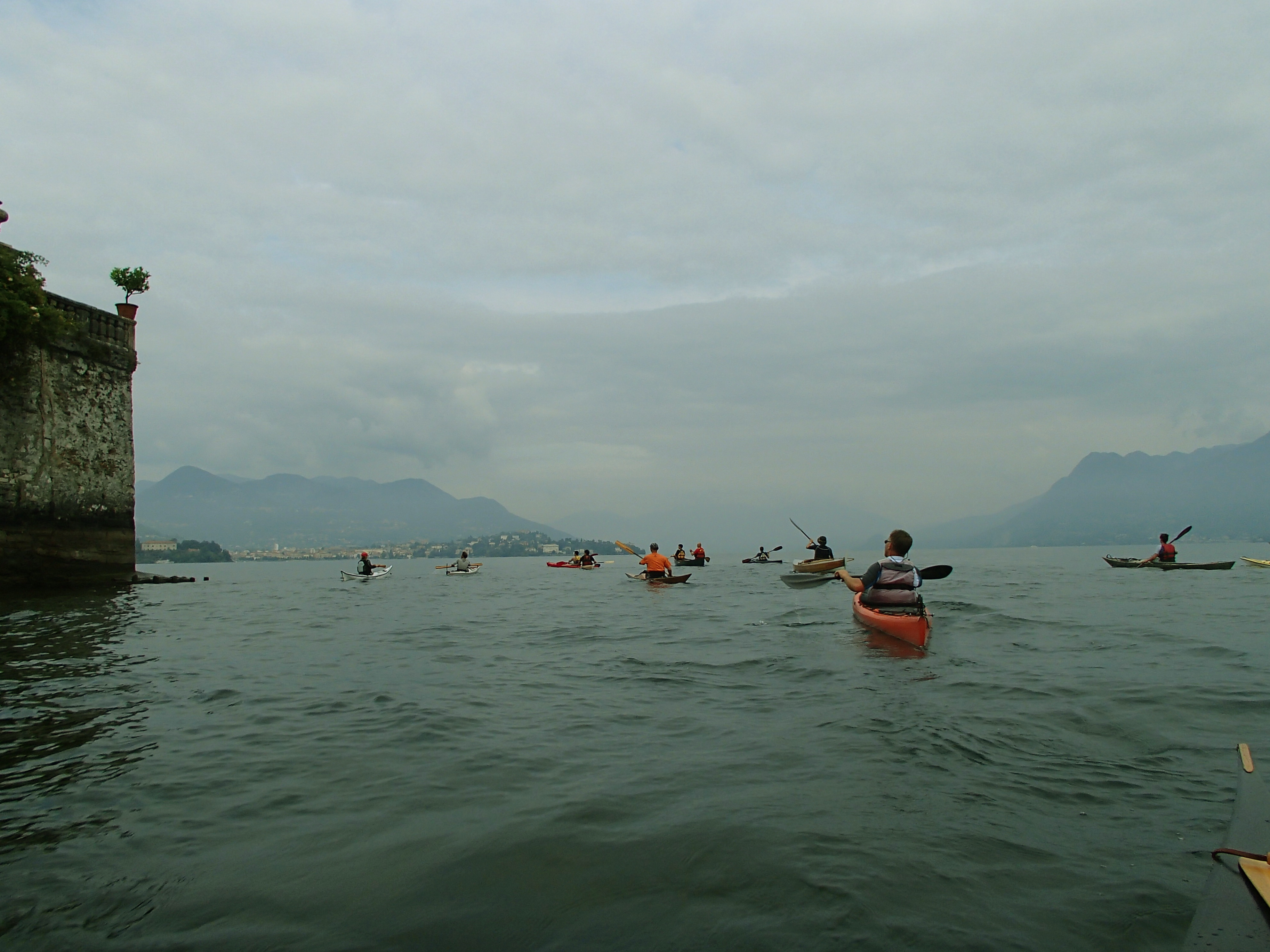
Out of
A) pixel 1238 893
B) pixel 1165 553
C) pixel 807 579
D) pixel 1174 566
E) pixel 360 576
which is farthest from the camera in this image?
pixel 360 576

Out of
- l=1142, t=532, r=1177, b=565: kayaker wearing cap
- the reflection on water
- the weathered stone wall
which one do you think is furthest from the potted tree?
l=1142, t=532, r=1177, b=565: kayaker wearing cap

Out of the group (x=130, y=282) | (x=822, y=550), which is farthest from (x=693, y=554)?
(x=130, y=282)

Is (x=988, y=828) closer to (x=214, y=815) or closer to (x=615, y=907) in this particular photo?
(x=615, y=907)

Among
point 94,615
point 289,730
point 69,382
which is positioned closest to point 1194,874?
point 289,730

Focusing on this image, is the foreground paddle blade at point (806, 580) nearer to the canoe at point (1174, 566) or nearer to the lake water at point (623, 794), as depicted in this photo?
the lake water at point (623, 794)

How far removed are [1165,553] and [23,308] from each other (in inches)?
1759

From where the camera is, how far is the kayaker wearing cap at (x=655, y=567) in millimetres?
30578

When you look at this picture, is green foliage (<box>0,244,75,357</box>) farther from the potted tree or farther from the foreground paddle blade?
the foreground paddle blade

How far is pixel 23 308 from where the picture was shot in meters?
21.3

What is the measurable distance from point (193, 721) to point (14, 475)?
20830mm

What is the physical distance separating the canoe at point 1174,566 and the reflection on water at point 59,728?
123 feet

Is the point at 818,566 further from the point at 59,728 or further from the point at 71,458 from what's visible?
the point at 71,458

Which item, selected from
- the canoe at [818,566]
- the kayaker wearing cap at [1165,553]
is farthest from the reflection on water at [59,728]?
the kayaker wearing cap at [1165,553]

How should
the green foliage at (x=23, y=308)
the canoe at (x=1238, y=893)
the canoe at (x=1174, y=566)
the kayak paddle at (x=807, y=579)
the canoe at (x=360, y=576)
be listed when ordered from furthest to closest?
the canoe at (x=360, y=576) < the canoe at (x=1174, y=566) < the kayak paddle at (x=807, y=579) < the green foliage at (x=23, y=308) < the canoe at (x=1238, y=893)
